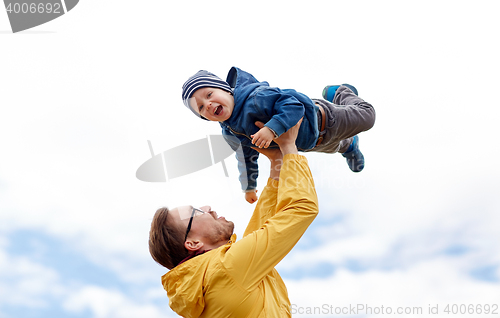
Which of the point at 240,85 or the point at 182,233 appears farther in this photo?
the point at 240,85

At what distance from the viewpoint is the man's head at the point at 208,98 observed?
3.45m

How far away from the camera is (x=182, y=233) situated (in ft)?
11.5

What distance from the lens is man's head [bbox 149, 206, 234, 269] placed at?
347 centimetres

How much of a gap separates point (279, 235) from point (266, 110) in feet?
3.33

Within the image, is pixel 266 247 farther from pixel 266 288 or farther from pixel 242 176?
pixel 242 176

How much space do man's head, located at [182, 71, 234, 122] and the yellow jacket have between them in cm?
68

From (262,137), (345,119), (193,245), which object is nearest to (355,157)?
(345,119)

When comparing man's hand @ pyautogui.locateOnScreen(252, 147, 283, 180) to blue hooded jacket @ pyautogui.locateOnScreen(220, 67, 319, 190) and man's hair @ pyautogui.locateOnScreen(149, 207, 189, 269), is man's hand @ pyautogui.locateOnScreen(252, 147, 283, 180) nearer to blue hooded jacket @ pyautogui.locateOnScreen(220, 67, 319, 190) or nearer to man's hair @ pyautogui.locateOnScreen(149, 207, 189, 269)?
blue hooded jacket @ pyautogui.locateOnScreen(220, 67, 319, 190)

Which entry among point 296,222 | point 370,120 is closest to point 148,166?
point 296,222

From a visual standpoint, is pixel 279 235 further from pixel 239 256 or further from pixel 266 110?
pixel 266 110

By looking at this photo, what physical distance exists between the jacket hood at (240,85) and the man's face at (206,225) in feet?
2.98

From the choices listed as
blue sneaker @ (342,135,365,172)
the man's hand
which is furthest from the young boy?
blue sneaker @ (342,135,365,172)

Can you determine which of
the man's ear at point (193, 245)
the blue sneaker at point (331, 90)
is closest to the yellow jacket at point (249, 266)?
the man's ear at point (193, 245)

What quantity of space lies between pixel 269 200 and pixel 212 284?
1.03 meters
